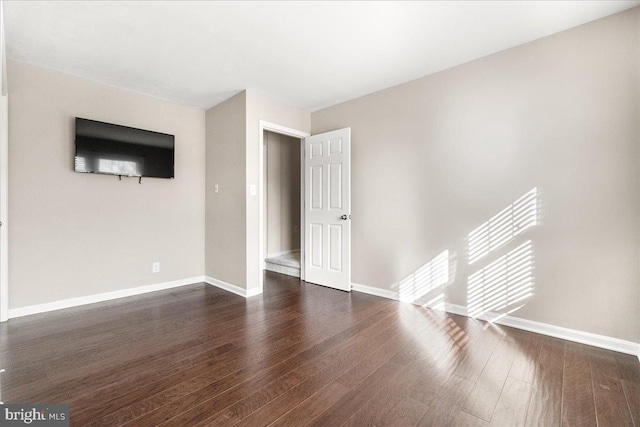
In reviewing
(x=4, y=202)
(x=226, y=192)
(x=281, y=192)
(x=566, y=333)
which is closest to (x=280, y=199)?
(x=281, y=192)

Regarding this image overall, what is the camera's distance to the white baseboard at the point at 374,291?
3432mm

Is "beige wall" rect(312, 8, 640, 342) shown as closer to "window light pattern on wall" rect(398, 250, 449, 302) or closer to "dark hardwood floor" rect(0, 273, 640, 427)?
"window light pattern on wall" rect(398, 250, 449, 302)

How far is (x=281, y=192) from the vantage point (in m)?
5.45

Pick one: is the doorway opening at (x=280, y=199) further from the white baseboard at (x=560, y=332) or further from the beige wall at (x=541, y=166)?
the white baseboard at (x=560, y=332)

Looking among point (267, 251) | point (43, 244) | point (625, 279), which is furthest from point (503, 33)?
point (43, 244)

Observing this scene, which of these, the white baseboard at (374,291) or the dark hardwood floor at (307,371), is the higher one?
the white baseboard at (374,291)

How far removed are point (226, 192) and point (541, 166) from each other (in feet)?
11.2

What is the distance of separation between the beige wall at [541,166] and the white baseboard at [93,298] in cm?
277

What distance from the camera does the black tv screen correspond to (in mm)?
3102

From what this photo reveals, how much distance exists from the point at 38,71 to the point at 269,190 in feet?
10.5

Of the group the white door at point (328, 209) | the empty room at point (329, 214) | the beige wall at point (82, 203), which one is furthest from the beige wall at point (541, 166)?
the beige wall at point (82, 203)

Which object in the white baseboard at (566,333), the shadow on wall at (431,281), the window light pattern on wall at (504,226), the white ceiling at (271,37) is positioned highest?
the white ceiling at (271,37)
